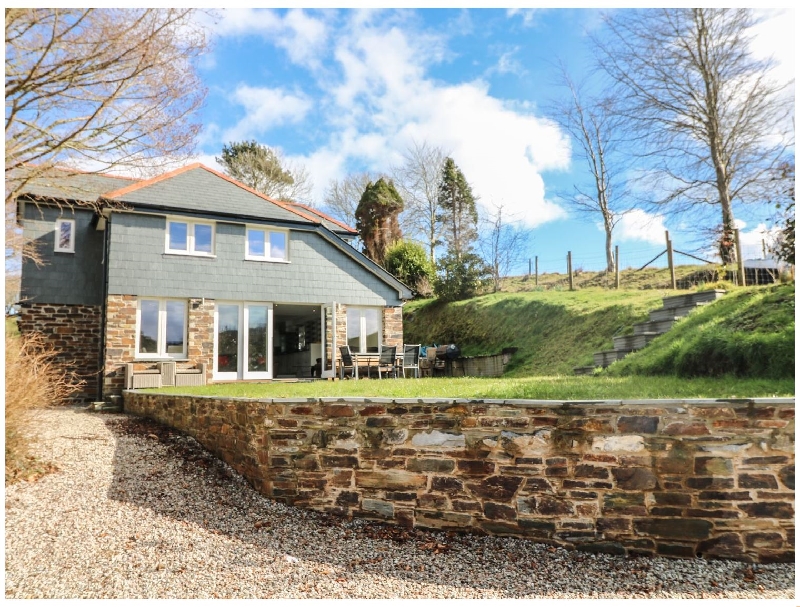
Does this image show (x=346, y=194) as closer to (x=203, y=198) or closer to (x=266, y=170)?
(x=266, y=170)

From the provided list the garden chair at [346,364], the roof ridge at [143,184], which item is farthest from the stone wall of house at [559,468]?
the roof ridge at [143,184]

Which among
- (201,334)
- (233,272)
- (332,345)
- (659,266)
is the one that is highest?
(659,266)

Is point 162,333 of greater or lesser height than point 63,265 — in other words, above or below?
below

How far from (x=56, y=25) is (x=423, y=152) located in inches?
979

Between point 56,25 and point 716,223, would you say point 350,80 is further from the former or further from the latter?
point 716,223

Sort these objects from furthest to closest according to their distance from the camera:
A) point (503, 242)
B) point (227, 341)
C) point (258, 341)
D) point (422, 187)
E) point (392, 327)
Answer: point (422, 187), point (503, 242), point (392, 327), point (258, 341), point (227, 341)

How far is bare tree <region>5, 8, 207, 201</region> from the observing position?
615 cm

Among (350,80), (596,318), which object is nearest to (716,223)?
(596,318)

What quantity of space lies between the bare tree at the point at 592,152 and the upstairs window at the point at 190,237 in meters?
15.9

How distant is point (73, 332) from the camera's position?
571 inches

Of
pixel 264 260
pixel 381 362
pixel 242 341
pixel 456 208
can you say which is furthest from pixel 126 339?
pixel 456 208

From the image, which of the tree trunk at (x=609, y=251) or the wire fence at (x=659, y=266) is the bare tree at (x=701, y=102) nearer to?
the wire fence at (x=659, y=266)

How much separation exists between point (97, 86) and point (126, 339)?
7787mm

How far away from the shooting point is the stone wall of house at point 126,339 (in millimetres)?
12750
